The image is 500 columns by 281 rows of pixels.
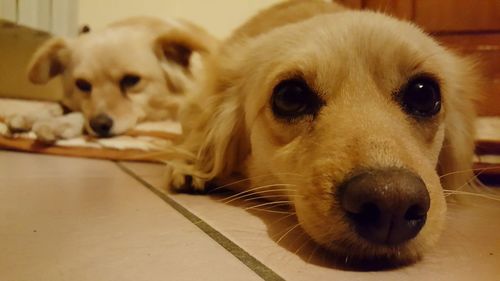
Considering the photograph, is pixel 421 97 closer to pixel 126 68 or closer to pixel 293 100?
pixel 293 100

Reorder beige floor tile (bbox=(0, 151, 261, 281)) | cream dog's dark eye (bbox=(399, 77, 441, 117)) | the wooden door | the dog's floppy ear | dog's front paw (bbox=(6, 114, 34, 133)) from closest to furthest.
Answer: beige floor tile (bbox=(0, 151, 261, 281)), cream dog's dark eye (bbox=(399, 77, 441, 117)), dog's front paw (bbox=(6, 114, 34, 133)), the wooden door, the dog's floppy ear

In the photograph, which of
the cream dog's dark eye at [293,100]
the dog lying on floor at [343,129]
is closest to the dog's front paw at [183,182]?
the dog lying on floor at [343,129]

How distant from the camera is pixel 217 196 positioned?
4.30ft

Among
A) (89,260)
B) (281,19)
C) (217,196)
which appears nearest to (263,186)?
(217,196)

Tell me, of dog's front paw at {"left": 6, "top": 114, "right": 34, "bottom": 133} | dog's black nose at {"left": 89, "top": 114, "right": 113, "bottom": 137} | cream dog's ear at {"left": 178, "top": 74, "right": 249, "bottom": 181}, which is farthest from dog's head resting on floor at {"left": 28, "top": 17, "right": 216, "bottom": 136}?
cream dog's ear at {"left": 178, "top": 74, "right": 249, "bottom": 181}

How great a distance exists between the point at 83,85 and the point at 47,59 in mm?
259

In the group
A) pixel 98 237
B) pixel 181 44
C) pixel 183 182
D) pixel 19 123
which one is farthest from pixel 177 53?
pixel 98 237

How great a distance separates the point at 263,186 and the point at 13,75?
356cm

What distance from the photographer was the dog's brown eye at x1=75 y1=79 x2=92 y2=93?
2.68 m

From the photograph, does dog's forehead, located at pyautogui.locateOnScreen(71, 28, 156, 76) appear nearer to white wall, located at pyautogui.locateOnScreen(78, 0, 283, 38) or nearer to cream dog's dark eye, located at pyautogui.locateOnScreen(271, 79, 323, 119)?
white wall, located at pyautogui.locateOnScreen(78, 0, 283, 38)

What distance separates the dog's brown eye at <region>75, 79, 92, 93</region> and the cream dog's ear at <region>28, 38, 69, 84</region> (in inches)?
7.4

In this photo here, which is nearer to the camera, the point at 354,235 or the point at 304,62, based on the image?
the point at 354,235

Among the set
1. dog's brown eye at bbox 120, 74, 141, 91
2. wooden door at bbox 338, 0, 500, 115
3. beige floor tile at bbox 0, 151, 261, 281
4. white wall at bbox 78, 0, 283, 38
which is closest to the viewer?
beige floor tile at bbox 0, 151, 261, 281

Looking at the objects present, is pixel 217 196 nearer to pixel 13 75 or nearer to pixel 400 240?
pixel 400 240
